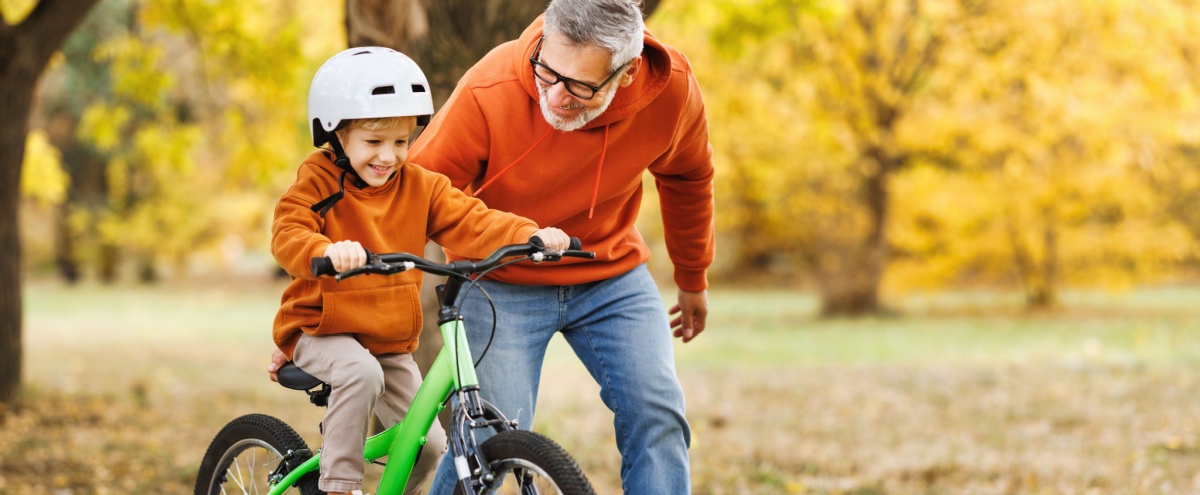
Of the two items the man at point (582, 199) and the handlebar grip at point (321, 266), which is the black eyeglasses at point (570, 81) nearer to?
the man at point (582, 199)

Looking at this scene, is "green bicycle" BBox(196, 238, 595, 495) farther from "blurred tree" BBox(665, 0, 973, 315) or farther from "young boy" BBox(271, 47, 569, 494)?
"blurred tree" BBox(665, 0, 973, 315)

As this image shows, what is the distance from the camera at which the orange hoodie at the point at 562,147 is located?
2.99m

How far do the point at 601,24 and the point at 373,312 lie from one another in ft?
2.89

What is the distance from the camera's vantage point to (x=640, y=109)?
3.05m

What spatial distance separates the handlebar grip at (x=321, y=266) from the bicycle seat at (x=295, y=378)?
61 centimetres

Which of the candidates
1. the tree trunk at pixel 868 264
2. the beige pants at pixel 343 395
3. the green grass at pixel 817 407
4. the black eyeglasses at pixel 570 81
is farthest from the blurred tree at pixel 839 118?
the beige pants at pixel 343 395

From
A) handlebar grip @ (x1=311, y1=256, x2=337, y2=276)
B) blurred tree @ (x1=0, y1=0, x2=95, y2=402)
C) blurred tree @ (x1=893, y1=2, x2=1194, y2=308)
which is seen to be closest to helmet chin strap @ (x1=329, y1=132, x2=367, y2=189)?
handlebar grip @ (x1=311, y1=256, x2=337, y2=276)

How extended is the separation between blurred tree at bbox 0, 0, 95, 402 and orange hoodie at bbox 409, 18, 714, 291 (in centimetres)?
528

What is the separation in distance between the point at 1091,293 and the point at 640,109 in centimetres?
2174

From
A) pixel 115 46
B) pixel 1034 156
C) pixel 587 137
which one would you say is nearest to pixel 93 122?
pixel 115 46

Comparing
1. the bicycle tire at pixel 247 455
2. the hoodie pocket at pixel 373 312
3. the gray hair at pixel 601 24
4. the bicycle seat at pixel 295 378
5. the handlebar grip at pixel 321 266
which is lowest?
the bicycle tire at pixel 247 455

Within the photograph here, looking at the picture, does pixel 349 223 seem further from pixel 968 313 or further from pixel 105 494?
pixel 968 313

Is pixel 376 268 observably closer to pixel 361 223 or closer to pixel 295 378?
pixel 361 223

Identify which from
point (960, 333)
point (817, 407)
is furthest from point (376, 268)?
point (960, 333)
